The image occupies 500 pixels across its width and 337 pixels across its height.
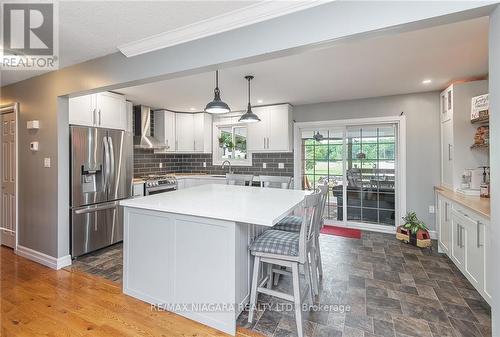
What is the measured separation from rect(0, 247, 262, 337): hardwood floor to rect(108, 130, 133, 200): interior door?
1.28m

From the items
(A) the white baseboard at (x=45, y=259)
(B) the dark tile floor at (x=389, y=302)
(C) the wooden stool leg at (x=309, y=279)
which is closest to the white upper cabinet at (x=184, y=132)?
(A) the white baseboard at (x=45, y=259)

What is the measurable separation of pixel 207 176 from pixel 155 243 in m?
3.20

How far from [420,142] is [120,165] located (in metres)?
4.76

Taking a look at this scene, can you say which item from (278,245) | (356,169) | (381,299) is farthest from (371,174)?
(278,245)

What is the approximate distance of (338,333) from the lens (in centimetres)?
186

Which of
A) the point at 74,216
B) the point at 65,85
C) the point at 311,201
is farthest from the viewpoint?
the point at 74,216

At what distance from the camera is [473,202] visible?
257 centimetres

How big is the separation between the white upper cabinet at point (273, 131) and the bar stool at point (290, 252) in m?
2.82

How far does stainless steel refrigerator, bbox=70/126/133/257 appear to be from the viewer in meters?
3.20

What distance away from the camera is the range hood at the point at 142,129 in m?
4.79

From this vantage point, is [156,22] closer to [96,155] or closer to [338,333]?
[96,155]

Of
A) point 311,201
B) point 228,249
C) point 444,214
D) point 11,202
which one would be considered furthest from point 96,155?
point 444,214

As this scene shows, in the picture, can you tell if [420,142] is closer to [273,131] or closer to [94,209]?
→ [273,131]

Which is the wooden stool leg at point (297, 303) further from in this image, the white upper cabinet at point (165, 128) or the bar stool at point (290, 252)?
the white upper cabinet at point (165, 128)
